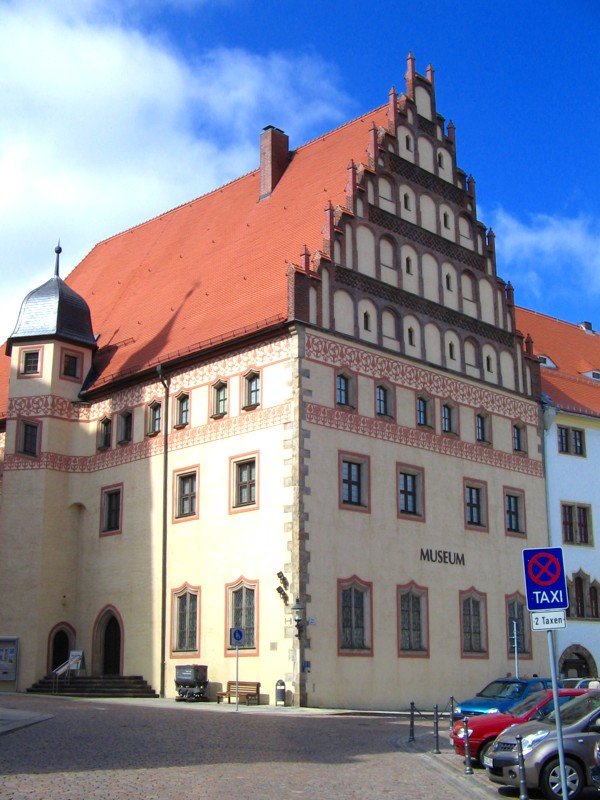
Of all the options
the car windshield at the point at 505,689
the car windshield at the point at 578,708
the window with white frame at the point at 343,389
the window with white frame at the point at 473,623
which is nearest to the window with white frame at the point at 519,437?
the window with white frame at the point at 473,623

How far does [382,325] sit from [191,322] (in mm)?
6837

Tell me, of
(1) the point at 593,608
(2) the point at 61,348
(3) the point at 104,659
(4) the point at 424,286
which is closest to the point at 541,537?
(1) the point at 593,608

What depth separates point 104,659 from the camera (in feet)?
124

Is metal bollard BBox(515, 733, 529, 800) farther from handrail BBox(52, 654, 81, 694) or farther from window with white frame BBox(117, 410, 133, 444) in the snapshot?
window with white frame BBox(117, 410, 133, 444)

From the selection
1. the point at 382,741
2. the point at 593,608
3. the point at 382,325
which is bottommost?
the point at 382,741

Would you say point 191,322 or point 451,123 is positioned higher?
point 451,123

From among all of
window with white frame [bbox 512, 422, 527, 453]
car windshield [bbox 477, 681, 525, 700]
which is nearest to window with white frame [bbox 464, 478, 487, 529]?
window with white frame [bbox 512, 422, 527, 453]

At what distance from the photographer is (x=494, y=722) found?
57.5ft

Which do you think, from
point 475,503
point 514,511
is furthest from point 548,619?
point 514,511

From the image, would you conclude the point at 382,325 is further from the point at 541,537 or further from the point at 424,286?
the point at 541,537

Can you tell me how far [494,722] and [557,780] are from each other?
366 cm

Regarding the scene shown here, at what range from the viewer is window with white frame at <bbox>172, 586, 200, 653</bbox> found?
34000 millimetres

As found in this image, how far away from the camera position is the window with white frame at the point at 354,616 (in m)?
31.8

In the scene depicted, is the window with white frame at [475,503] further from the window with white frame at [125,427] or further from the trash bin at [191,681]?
the window with white frame at [125,427]
